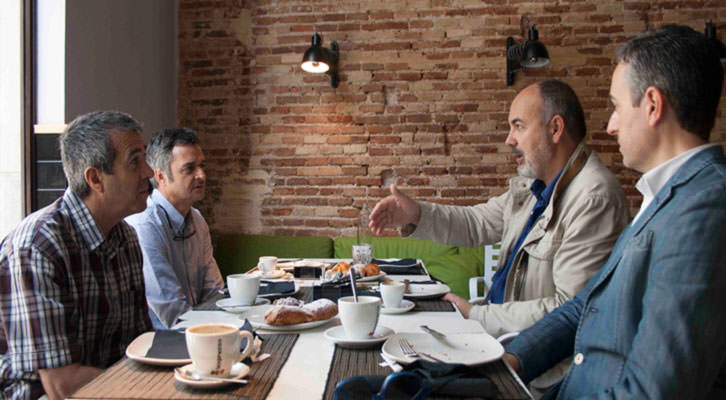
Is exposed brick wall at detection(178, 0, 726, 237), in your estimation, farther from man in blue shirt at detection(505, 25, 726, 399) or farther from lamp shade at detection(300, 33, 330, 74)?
man in blue shirt at detection(505, 25, 726, 399)

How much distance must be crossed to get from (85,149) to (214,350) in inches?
39.0

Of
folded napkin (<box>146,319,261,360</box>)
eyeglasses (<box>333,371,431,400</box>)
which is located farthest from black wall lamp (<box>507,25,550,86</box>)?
eyeglasses (<box>333,371,431,400</box>)

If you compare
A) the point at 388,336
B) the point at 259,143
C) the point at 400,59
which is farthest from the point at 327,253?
the point at 388,336

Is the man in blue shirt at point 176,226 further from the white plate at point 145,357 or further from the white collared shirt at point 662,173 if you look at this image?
the white collared shirt at point 662,173

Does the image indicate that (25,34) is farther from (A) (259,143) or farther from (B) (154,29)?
(A) (259,143)

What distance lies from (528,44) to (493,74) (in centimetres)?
47

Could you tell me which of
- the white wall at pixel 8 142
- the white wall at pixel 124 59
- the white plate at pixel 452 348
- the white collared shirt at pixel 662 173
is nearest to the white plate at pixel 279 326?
the white plate at pixel 452 348

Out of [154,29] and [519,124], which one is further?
[154,29]

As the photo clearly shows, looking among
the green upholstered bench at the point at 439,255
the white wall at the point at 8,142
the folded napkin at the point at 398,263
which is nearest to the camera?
the folded napkin at the point at 398,263

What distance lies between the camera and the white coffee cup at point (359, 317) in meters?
1.26

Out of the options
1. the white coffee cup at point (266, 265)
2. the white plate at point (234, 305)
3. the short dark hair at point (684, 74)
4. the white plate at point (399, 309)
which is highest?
the short dark hair at point (684, 74)

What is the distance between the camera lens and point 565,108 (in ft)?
6.95

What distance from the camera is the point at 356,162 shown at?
4438 mm

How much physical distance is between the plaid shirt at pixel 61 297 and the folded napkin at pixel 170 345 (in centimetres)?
26
